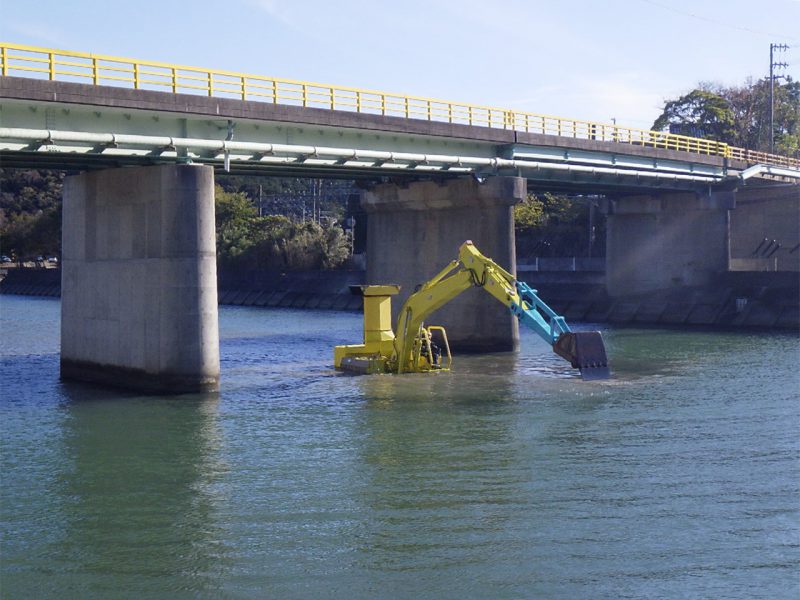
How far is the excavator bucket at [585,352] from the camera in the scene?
30.7 meters

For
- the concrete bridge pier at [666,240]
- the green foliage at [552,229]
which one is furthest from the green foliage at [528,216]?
the concrete bridge pier at [666,240]

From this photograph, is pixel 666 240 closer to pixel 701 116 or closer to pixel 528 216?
pixel 528 216

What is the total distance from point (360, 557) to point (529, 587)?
2.44 m

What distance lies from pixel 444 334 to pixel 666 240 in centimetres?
3132

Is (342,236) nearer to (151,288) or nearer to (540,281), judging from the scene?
(540,281)

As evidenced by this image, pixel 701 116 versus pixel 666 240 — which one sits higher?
pixel 701 116

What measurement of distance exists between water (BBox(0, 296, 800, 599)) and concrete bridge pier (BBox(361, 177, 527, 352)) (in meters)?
10.1

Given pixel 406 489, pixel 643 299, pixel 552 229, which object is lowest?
pixel 406 489

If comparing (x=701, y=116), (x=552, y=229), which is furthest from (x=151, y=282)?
(x=701, y=116)

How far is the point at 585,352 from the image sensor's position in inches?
1235

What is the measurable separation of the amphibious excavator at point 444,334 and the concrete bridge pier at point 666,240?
28817 millimetres

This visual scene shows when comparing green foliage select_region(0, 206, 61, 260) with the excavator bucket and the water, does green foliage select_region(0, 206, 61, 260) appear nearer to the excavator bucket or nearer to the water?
the water

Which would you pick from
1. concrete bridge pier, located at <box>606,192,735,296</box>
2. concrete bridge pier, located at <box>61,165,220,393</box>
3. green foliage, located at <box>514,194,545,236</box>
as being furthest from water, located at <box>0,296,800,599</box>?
green foliage, located at <box>514,194,545,236</box>

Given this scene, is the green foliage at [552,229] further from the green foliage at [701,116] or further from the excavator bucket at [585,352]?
the excavator bucket at [585,352]
